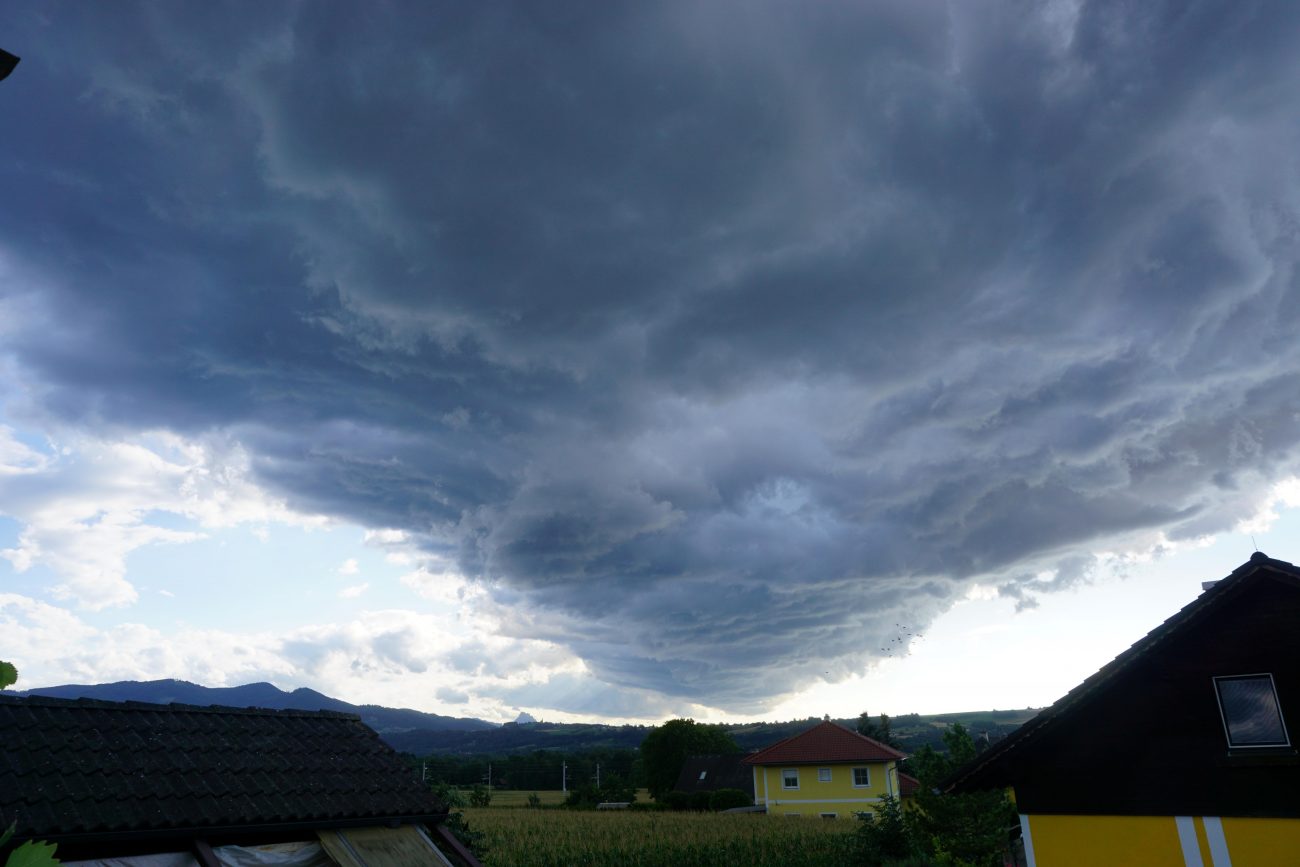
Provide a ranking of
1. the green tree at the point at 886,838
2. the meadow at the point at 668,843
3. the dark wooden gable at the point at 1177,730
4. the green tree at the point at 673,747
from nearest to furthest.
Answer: the dark wooden gable at the point at 1177,730
the green tree at the point at 886,838
the meadow at the point at 668,843
the green tree at the point at 673,747

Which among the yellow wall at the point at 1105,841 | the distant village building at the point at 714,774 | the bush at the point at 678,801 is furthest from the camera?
the distant village building at the point at 714,774

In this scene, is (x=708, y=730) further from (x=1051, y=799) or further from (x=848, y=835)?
(x=1051, y=799)

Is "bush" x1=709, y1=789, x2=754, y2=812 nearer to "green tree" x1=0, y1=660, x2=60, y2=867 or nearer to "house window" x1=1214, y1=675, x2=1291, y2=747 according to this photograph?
"house window" x1=1214, y1=675, x2=1291, y2=747

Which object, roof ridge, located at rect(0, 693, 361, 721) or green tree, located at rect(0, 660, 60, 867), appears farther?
roof ridge, located at rect(0, 693, 361, 721)

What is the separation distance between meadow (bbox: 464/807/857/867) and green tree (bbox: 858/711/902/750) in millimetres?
58745

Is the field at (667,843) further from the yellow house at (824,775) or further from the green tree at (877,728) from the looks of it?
the green tree at (877,728)

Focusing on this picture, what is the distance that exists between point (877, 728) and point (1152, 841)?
103m

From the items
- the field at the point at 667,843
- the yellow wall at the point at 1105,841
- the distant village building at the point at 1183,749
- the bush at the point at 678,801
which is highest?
the distant village building at the point at 1183,749

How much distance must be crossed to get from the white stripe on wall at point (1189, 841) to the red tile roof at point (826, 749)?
5123 cm

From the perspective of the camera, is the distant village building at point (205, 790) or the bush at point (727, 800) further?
the bush at point (727, 800)

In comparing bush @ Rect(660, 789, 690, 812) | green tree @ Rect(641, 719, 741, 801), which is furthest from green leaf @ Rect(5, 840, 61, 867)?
green tree @ Rect(641, 719, 741, 801)

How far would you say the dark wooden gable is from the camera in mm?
12930

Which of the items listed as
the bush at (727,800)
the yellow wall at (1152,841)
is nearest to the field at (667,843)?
the bush at (727,800)

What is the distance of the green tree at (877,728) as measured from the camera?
104469 millimetres
